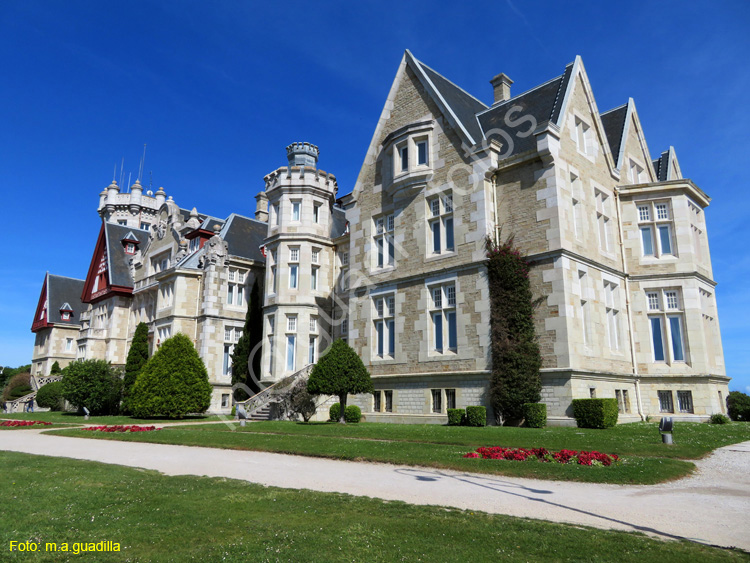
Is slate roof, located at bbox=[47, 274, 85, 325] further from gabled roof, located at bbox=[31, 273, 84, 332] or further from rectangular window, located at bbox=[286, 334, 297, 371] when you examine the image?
rectangular window, located at bbox=[286, 334, 297, 371]

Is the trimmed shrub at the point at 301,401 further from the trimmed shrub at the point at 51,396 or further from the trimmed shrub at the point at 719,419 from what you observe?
the trimmed shrub at the point at 51,396

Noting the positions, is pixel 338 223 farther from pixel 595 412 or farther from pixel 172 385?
pixel 595 412

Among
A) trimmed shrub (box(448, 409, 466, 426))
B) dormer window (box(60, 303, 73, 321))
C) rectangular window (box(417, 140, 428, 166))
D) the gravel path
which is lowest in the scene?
the gravel path

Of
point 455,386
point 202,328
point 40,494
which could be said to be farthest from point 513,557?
point 202,328

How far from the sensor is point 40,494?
880 centimetres

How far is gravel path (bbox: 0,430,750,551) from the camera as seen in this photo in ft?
22.7

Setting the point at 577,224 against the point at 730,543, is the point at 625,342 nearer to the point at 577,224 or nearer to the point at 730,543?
the point at 577,224

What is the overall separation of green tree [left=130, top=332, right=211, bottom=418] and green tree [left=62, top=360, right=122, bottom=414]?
19.2 feet

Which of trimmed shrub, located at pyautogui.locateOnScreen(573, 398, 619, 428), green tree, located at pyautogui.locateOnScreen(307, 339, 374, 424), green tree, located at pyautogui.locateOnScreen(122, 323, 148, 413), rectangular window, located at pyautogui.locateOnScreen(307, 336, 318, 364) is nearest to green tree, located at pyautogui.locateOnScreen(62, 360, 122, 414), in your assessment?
green tree, located at pyautogui.locateOnScreen(122, 323, 148, 413)

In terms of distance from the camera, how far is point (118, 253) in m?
52.2

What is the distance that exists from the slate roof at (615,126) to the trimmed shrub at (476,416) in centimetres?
1494

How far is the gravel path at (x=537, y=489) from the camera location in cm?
693

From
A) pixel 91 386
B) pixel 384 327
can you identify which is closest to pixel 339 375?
pixel 384 327

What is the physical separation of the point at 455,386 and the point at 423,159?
1098 centimetres
